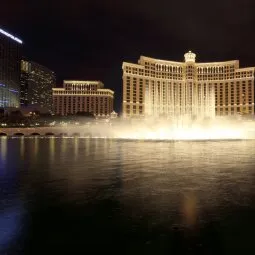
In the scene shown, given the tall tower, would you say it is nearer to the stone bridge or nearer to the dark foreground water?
the stone bridge

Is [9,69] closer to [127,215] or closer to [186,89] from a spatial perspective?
[186,89]

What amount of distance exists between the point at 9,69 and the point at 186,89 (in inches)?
3993

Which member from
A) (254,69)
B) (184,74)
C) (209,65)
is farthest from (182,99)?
(254,69)

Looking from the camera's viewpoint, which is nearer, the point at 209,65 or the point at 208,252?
the point at 208,252

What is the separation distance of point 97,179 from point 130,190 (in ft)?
7.62

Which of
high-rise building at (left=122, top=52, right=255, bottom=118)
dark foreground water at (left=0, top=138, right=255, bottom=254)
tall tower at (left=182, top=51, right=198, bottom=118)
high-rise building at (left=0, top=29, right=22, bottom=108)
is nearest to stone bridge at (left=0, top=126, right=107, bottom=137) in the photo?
high-rise building at (left=122, top=52, right=255, bottom=118)

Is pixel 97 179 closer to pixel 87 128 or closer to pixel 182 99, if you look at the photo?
pixel 87 128

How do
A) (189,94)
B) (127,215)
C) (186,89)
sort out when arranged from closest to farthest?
(127,215) → (186,89) → (189,94)

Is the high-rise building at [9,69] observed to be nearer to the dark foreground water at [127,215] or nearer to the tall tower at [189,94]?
the tall tower at [189,94]

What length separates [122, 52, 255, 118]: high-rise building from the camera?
5615 inches

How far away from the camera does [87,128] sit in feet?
333

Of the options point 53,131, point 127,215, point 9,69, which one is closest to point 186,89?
point 53,131

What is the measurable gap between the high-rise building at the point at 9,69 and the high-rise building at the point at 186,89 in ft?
220

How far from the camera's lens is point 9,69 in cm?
15888
